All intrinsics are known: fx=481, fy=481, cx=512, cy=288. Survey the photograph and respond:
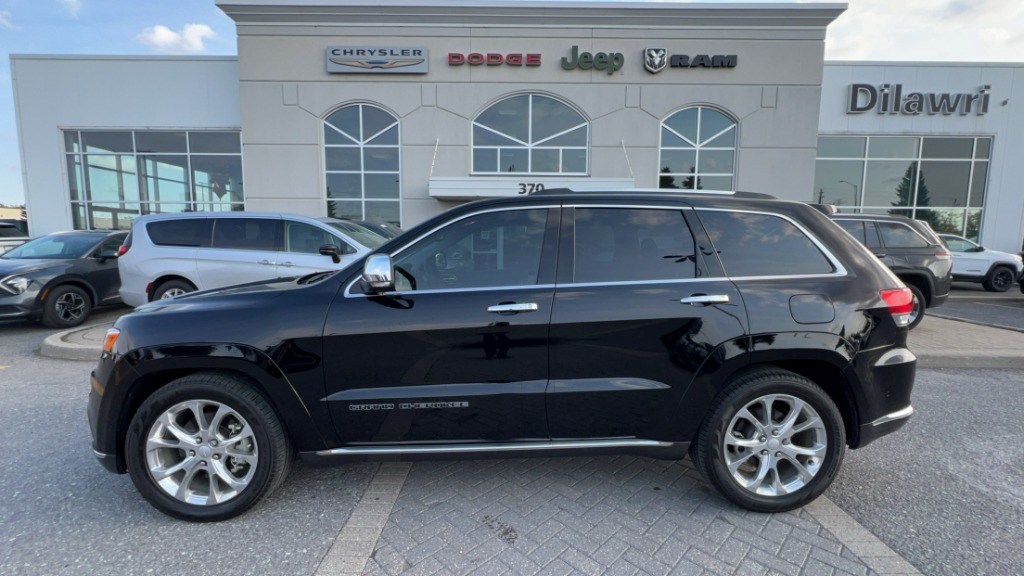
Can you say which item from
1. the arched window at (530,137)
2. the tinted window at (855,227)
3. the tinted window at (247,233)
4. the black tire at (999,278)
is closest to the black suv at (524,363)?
the tinted window at (247,233)

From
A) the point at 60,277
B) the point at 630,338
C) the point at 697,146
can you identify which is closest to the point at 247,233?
the point at 60,277

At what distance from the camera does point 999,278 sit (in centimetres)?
1262

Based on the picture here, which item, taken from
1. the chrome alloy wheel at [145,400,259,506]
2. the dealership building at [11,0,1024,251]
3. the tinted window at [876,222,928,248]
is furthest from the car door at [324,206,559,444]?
the dealership building at [11,0,1024,251]

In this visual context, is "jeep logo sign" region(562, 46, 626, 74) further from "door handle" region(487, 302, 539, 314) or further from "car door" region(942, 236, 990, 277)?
"door handle" region(487, 302, 539, 314)

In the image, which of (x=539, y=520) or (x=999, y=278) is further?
(x=999, y=278)

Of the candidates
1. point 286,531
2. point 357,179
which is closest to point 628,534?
point 286,531

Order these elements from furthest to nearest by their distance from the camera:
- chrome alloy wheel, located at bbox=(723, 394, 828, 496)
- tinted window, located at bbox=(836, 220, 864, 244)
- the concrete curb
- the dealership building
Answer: the dealership building
tinted window, located at bbox=(836, 220, 864, 244)
the concrete curb
chrome alloy wheel, located at bbox=(723, 394, 828, 496)

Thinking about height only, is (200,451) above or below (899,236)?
below

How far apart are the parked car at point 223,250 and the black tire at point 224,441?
171 inches

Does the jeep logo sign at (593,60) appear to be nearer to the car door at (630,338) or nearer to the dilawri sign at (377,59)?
the dilawri sign at (377,59)

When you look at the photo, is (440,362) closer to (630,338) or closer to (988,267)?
(630,338)

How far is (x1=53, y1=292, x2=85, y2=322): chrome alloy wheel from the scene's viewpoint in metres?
7.54

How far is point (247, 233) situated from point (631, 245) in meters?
Result: 6.38

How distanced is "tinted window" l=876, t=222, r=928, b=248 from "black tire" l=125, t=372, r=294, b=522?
883 cm
